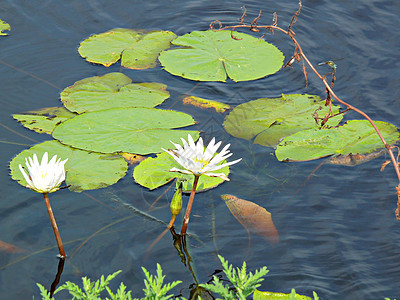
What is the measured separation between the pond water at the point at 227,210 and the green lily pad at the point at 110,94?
17cm

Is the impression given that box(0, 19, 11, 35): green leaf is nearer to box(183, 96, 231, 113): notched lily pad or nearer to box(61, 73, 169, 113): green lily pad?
box(61, 73, 169, 113): green lily pad

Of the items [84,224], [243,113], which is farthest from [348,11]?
[84,224]

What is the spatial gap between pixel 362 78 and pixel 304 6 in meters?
1.66

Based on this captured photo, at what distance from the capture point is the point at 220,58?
192 inches

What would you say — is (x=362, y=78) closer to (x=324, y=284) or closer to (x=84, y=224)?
(x=324, y=284)

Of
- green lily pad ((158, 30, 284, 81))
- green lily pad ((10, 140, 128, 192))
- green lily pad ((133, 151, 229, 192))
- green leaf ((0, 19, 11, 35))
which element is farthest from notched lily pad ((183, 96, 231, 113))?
green leaf ((0, 19, 11, 35))

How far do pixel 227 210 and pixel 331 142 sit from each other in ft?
3.55

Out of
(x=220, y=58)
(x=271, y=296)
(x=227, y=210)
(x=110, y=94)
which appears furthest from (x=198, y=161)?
(x=220, y=58)

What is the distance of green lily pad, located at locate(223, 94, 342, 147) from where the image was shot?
4.04 meters

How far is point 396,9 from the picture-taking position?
19.6 feet

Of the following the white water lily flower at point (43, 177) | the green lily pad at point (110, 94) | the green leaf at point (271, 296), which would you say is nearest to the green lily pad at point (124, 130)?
the green lily pad at point (110, 94)

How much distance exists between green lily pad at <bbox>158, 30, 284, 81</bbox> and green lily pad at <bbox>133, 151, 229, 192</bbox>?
1261mm

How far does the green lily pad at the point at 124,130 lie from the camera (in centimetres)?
373

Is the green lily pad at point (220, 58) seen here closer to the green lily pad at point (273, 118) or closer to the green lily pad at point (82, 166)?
the green lily pad at point (273, 118)
